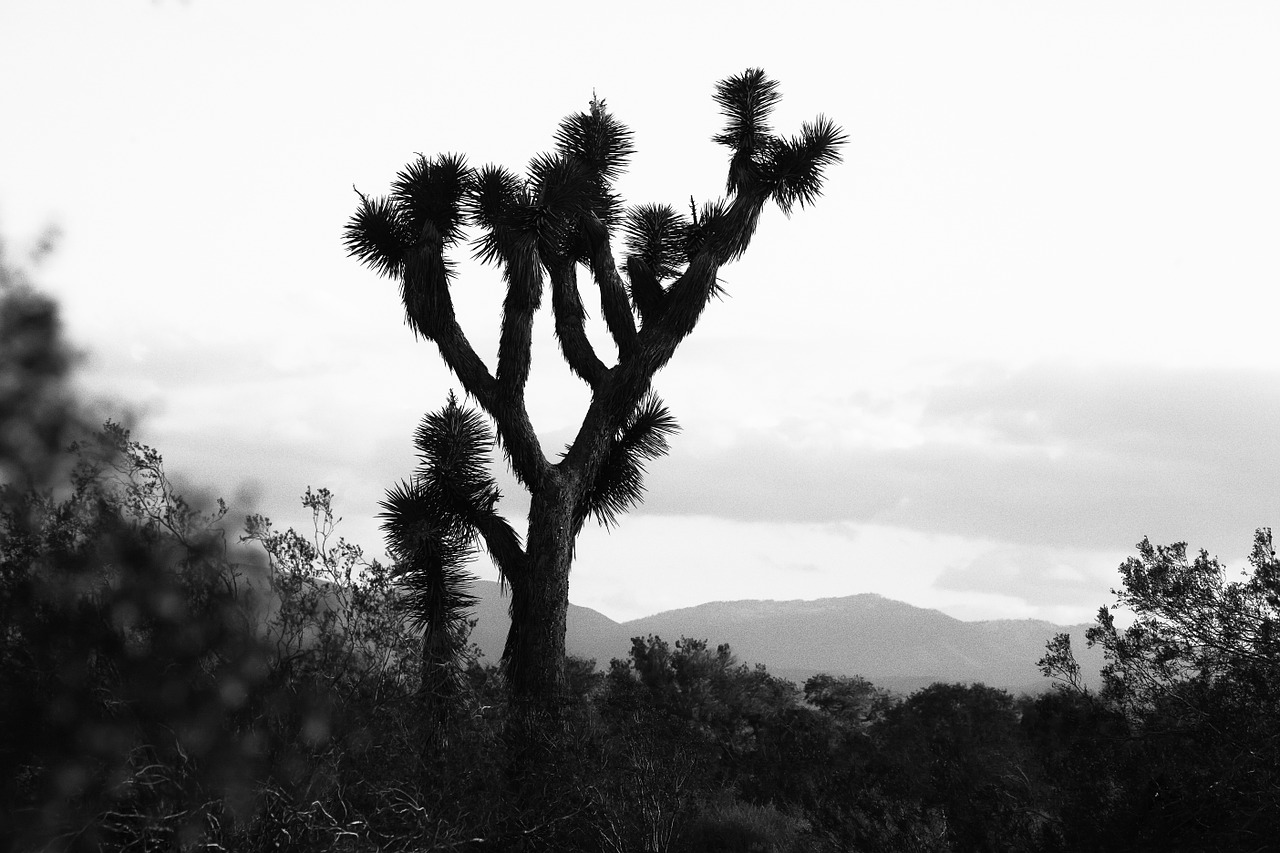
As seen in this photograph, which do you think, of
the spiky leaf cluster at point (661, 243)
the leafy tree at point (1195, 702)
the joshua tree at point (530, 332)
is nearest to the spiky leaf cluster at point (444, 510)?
the joshua tree at point (530, 332)

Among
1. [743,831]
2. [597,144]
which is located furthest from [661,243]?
[743,831]

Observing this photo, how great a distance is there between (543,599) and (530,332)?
2.90 meters

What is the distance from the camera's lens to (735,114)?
1252 cm

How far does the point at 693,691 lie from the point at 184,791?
16.0 metres

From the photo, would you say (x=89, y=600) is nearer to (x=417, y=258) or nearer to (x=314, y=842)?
(x=314, y=842)

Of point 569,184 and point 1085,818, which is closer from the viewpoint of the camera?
point 1085,818

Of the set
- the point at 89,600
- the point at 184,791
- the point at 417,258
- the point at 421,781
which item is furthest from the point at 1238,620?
the point at 417,258

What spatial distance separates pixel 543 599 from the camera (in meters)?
11.0

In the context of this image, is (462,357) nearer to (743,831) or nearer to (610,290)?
(610,290)

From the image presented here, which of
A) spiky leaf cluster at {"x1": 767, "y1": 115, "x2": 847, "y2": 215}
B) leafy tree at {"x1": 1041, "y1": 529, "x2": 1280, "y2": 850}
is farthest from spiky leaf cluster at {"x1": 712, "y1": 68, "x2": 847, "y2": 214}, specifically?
leafy tree at {"x1": 1041, "y1": 529, "x2": 1280, "y2": 850}

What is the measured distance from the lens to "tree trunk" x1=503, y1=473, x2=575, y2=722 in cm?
1080

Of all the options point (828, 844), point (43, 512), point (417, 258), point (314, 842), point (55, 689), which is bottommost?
point (828, 844)

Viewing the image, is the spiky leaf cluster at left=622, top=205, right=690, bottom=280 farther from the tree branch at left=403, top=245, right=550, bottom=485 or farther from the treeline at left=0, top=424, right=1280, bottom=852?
the treeline at left=0, top=424, right=1280, bottom=852

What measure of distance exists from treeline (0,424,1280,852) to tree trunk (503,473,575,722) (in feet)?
3.58
